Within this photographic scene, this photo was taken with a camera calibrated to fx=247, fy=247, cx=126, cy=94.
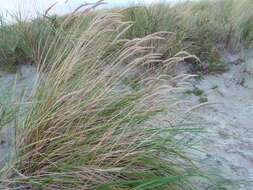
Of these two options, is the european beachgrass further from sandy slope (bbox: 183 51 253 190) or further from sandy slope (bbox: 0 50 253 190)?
sandy slope (bbox: 183 51 253 190)

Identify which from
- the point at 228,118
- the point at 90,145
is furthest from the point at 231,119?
the point at 90,145

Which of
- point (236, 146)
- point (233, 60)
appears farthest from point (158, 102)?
point (233, 60)

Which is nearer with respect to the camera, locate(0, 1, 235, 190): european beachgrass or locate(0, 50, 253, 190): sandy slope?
locate(0, 1, 235, 190): european beachgrass

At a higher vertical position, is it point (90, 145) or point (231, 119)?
point (90, 145)

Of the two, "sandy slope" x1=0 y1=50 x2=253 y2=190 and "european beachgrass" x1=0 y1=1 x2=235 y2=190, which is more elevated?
"european beachgrass" x1=0 y1=1 x2=235 y2=190

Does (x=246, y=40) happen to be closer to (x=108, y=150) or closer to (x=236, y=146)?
(x=236, y=146)

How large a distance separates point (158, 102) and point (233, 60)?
299 cm

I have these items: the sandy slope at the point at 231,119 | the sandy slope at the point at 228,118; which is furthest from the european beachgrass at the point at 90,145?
the sandy slope at the point at 231,119

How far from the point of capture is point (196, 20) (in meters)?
4.36

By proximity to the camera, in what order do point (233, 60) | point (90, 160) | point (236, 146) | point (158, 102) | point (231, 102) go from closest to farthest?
point (90, 160) → point (158, 102) → point (236, 146) → point (231, 102) → point (233, 60)

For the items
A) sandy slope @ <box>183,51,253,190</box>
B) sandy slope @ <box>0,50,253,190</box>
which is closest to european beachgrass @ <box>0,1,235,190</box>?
sandy slope @ <box>0,50,253,190</box>

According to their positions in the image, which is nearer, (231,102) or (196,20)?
(231,102)

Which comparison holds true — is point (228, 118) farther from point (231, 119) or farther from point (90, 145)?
point (90, 145)

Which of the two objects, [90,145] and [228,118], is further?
[228,118]
